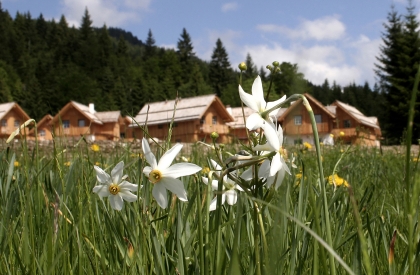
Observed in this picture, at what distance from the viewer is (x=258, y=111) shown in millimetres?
800

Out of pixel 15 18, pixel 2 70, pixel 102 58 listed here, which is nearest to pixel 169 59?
pixel 102 58

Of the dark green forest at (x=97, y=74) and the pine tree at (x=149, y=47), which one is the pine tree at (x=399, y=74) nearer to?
the dark green forest at (x=97, y=74)

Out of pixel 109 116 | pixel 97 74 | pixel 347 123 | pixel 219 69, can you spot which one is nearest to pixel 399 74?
pixel 347 123

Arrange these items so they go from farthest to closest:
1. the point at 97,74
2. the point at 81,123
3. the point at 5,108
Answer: the point at 97,74 < the point at 81,123 < the point at 5,108

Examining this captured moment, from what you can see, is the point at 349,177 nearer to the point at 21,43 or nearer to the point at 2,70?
the point at 2,70

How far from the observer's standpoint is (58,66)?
89.8 metres

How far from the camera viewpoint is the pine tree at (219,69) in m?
90.5

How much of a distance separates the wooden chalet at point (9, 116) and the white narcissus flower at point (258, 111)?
48.3 metres

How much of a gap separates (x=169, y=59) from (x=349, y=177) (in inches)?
3689

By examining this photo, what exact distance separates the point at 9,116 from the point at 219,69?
5240 centimetres

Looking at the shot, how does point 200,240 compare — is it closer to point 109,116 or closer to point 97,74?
point 109,116

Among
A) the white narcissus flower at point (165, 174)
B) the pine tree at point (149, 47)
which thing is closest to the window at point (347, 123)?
the white narcissus flower at point (165, 174)

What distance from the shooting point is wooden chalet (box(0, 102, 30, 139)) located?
149ft

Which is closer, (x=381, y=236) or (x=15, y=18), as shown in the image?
(x=381, y=236)
